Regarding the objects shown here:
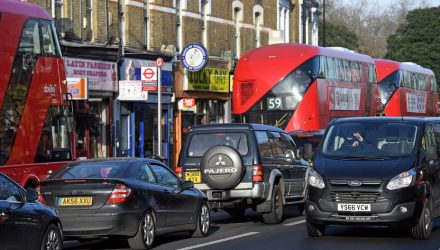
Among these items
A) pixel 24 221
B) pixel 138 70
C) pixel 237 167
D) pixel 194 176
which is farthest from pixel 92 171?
pixel 138 70

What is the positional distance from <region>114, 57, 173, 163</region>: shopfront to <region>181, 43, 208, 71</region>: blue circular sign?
3.19ft

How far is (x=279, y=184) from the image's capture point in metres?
19.6

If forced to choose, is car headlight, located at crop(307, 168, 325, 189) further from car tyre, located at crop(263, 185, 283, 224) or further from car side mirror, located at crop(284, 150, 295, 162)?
car side mirror, located at crop(284, 150, 295, 162)

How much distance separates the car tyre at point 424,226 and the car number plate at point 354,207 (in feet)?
2.82

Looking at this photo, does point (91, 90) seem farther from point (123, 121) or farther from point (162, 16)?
point (162, 16)

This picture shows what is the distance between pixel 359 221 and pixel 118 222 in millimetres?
3693

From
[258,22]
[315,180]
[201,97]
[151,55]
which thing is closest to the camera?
[315,180]

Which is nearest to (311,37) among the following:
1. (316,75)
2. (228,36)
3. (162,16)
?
(228,36)

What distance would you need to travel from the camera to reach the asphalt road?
584 inches

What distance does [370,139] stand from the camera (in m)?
16.2

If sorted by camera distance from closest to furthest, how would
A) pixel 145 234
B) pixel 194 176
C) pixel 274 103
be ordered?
pixel 145 234 < pixel 194 176 < pixel 274 103

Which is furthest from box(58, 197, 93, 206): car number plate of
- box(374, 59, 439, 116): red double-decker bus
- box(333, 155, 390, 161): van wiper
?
box(374, 59, 439, 116): red double-decker bus

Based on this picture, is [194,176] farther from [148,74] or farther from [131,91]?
[131,91]

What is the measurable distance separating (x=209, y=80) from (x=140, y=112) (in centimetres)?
538
